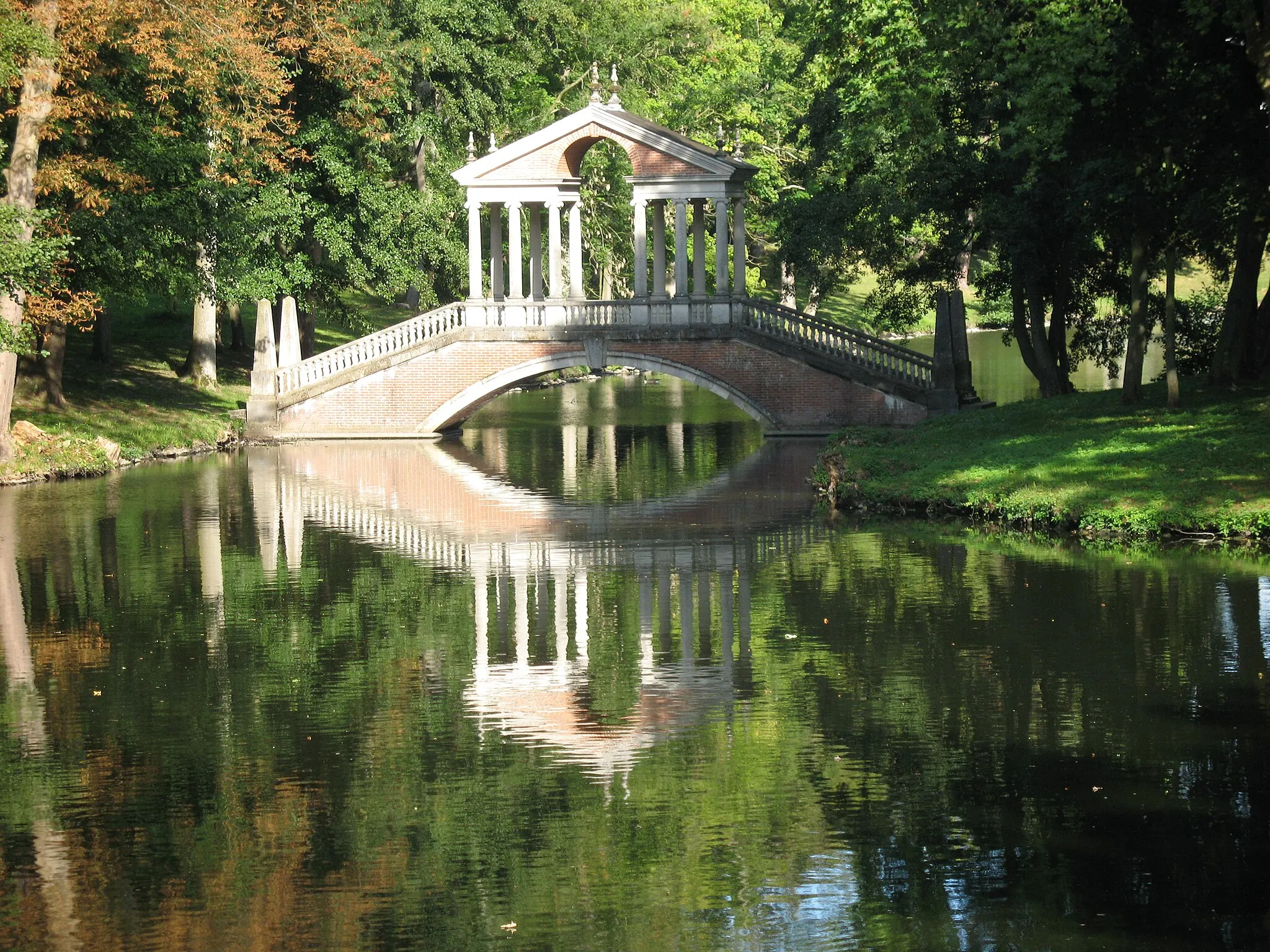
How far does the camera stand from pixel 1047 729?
13.5 metres

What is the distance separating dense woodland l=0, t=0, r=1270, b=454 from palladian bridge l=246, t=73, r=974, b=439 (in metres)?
2.59

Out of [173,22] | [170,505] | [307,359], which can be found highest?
[173,22]

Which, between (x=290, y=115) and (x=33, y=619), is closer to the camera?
(x=33, y=619)

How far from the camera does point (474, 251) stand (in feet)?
141

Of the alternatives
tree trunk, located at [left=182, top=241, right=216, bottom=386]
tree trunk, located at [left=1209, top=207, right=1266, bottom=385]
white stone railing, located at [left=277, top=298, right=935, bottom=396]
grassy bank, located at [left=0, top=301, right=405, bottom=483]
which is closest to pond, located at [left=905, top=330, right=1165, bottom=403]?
white stone railing, located at [left=277, top=298, right=935, bottom=396]

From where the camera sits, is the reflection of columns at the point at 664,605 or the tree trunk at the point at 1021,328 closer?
the reflection of columns at the point at 664,605

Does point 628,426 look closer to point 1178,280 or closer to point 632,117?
point 632,117

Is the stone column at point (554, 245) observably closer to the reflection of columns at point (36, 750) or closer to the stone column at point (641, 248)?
the stone column at point (641, 248)

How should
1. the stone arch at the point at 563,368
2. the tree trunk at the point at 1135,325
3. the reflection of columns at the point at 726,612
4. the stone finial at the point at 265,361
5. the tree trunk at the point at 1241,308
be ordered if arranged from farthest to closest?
1. the stone finial at the point at 265,361
2. the stone arch at the point at 563,368
3. the tree trunk at the point at 1135,325
4. the tree trunk at the point at 1241,308
5. the reflection of columns at the point at 726,612

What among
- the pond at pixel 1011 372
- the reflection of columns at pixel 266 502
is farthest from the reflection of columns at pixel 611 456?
the pond at pixel 1011 372

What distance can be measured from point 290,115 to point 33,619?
80.2ft

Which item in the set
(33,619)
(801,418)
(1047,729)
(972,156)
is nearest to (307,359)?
(801,418)

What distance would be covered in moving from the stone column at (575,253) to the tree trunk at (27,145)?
14.7 meters

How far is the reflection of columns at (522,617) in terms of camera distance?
653 inches
